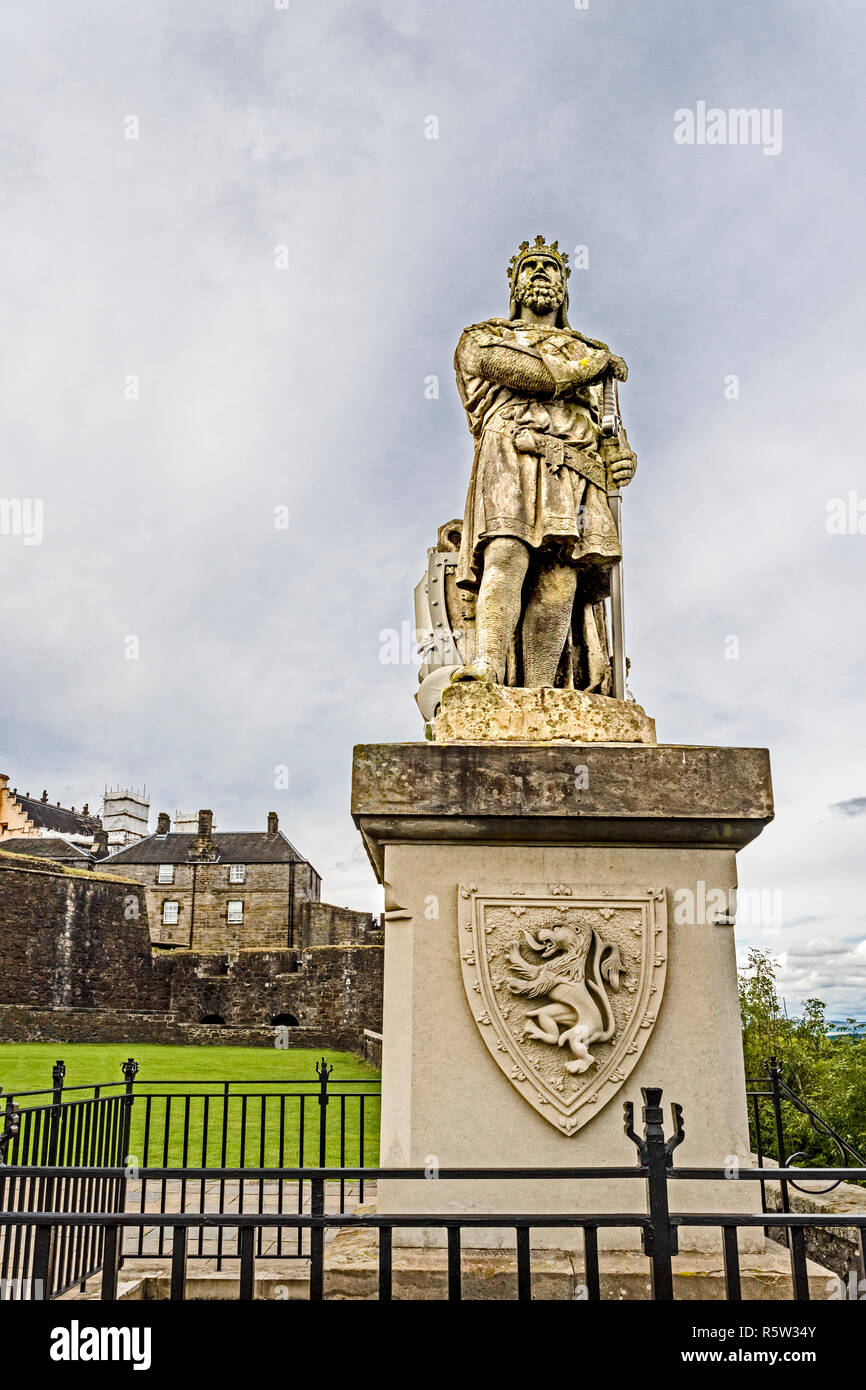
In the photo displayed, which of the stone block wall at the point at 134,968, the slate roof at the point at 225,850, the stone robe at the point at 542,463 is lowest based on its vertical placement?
the stone block wall at the point at 134,968

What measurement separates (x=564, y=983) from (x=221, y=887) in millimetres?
58446

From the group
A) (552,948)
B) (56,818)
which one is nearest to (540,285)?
(552,948)

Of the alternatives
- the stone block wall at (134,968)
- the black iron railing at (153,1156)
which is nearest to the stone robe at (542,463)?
the black iron railing at (153,1156)

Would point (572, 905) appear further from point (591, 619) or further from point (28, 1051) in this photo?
point (28, 1051)

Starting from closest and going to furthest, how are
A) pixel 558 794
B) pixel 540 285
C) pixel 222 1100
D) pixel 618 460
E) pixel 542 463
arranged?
pixel 558 794 < pixel 542 463 < pixel 618 460 < pixel 540 285 < pixel 222 1100

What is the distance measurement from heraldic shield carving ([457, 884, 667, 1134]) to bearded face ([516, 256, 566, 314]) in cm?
334

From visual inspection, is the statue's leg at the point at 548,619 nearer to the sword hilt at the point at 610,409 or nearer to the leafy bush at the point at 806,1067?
the sword hilt at the point at 610,409

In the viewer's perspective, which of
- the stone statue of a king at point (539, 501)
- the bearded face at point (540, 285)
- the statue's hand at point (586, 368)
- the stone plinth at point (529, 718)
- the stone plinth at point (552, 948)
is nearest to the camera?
the stone plinth at point (552, 948)

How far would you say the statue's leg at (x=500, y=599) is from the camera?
4789 millimetres

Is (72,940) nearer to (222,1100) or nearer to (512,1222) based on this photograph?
(222,1100)

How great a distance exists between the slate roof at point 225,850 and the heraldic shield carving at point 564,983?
5673cm

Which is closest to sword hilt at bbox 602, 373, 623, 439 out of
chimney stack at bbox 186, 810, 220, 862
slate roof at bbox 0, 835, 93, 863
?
chimney stack at bbox 186, 810, 220, 862

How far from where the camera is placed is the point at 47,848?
60.5 m
